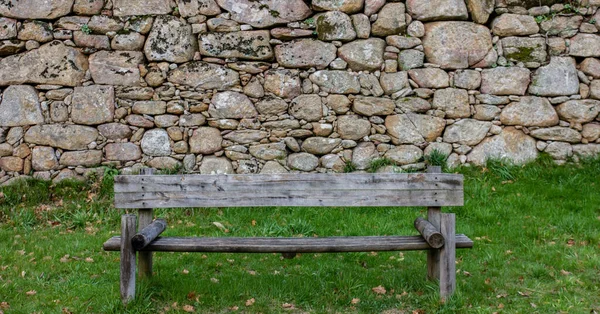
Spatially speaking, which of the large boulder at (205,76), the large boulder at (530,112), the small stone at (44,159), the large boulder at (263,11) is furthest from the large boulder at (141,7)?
the large boulder at (530,112)

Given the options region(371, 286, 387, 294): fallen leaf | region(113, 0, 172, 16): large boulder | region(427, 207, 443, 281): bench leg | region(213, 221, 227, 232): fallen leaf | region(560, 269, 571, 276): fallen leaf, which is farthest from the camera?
region(113, 0, 172, 16): large boulder

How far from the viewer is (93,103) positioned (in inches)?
275

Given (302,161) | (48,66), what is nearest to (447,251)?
Result: (302,161)

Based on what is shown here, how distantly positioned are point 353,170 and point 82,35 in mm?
4168

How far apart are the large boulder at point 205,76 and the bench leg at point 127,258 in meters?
3.70

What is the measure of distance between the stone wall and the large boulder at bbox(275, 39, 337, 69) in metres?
0.02

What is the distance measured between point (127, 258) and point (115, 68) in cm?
420

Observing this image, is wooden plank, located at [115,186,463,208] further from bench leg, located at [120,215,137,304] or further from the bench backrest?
bench leg, located at [120,215,137,304]

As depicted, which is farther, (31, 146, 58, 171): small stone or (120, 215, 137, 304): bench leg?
(31, 146, 58, 171): small stone

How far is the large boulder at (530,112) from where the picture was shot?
705cm

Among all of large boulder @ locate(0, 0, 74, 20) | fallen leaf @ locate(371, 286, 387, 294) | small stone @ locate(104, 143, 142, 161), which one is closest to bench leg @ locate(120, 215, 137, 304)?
fallen leaf @ locate(371, 286, 387, 294)

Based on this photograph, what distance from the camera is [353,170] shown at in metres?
7.03

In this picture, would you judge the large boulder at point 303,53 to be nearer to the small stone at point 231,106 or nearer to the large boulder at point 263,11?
the large boulder at point 263,11

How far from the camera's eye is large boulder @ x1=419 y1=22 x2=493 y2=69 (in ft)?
23.1
